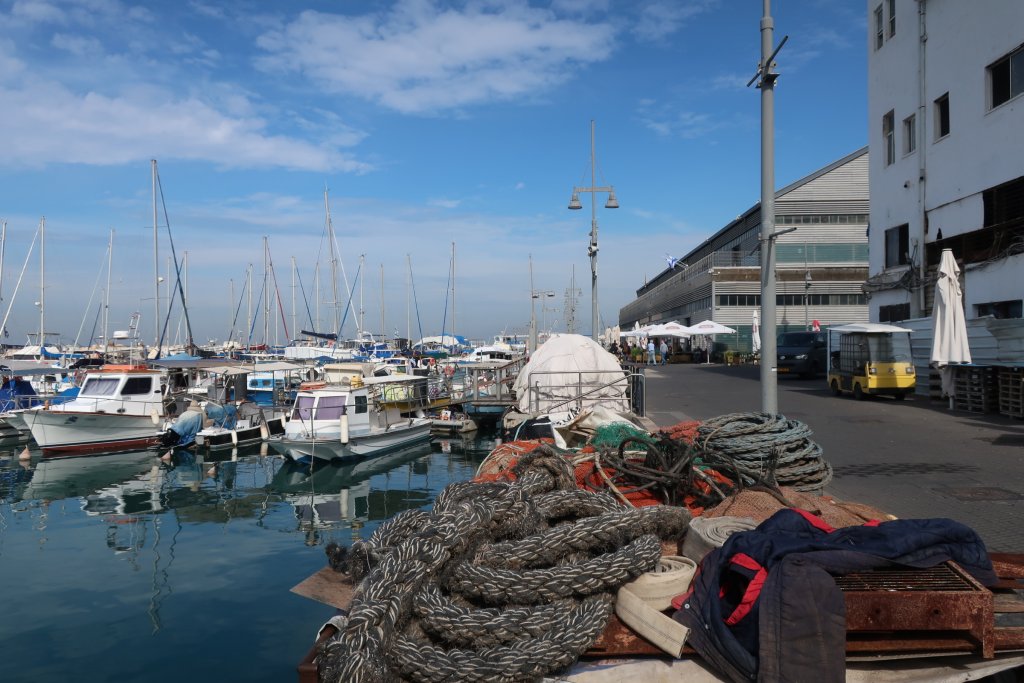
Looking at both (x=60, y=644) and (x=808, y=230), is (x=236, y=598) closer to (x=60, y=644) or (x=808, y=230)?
(x=60, y=644)

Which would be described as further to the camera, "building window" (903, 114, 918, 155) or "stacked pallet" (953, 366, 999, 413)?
"building window" (903, 114, 918, 155)

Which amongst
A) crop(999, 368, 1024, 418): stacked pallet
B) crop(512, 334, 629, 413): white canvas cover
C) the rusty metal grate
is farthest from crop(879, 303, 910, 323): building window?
the rusty metal grate

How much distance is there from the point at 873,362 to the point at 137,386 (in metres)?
25.9

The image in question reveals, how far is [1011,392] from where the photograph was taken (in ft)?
51.2

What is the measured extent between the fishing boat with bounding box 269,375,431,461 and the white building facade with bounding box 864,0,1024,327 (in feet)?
58.1

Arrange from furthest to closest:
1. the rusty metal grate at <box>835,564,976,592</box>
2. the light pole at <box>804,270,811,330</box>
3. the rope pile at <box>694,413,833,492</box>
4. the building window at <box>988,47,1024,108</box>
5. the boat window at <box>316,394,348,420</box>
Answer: the light pole at <box>804,270,811,330</box>, the boat window at <box>316,394,348,420</box>, the building window at <box>988,47,1024,108</box>, the rope pile at <box>694,413,833,492</box>, the rusty metal grate at <box>835,564,976,592</box>

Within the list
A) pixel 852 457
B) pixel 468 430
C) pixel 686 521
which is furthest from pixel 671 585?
pixel 468 430

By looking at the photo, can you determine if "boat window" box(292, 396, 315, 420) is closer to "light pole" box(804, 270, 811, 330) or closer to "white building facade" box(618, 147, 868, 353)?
"white building facade" box(618, 147, 868, 353)

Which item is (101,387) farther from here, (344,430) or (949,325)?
(949,325)

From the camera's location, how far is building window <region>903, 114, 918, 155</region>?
77.5 feet

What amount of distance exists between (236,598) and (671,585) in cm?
879

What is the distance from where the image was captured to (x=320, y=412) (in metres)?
23.6

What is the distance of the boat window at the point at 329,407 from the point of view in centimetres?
2355


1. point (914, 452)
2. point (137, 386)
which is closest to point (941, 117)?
point (914, 452)
